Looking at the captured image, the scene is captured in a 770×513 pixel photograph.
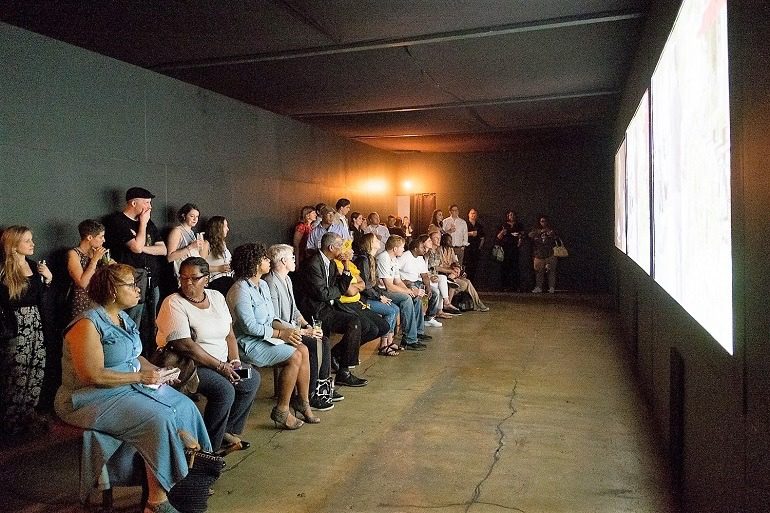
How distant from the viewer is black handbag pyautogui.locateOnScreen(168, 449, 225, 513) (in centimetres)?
281

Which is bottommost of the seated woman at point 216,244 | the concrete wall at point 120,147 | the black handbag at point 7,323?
the black handbag at point 7,323

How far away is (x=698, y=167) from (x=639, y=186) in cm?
262

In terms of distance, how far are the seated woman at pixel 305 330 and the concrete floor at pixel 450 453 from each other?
0.55 ft

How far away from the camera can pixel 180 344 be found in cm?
342

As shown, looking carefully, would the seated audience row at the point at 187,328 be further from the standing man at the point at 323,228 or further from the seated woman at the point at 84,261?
the standing man at the point at 323,228

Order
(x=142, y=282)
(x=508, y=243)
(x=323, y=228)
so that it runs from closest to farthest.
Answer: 1. (x=142, y=282)
2. (x=323, y=228)
3. (x=508, y=243)

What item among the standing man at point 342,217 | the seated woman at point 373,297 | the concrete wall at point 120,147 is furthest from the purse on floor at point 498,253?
the seated woman at point 373,297

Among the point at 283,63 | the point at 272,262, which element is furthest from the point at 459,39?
the point at 272,262

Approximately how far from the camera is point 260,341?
161 inches

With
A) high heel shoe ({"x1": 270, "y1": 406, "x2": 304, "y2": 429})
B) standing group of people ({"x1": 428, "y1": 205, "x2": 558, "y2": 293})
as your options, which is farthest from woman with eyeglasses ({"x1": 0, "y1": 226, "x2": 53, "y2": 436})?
standing group of people ({"x1": 428, "y1": 205, "x2": 558, "y2": 293})

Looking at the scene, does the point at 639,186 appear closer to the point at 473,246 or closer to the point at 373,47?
the point at 373,47

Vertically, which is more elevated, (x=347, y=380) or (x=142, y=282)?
(x=142, y=282)

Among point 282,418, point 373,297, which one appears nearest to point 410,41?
point 373,297

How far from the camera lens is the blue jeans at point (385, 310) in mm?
6266
